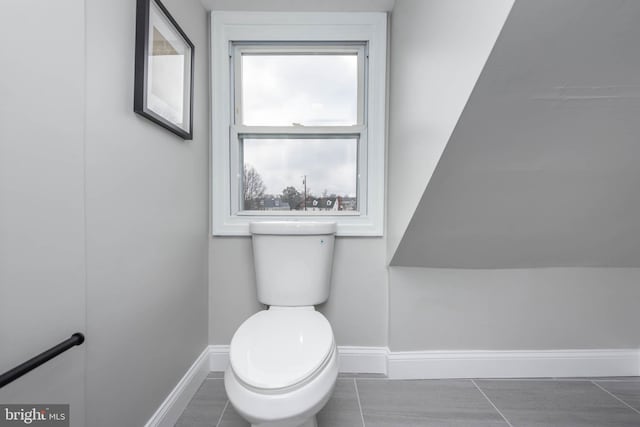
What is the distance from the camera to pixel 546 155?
1.07 meters

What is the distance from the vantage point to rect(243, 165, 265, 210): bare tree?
173 cm

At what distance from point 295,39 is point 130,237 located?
4.07 feet

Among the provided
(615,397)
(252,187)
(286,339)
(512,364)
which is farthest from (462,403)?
(252,187)

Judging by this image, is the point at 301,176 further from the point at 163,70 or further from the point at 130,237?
the point at 130,237

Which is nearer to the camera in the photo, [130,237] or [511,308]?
[130,237]

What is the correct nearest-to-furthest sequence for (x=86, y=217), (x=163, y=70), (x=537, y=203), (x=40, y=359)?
(x=40, y=359) < (x=86, y=217) < (x=163, y=70) < (x=537, y=203)

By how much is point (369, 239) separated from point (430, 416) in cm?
81

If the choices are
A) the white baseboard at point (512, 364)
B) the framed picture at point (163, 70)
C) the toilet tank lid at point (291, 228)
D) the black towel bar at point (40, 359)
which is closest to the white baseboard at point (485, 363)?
the white baseboard at point (512, 364)

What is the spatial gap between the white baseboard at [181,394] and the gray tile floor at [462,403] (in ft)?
0.11

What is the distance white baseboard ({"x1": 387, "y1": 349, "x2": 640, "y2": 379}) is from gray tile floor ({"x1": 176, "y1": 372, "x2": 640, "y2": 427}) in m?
0.04

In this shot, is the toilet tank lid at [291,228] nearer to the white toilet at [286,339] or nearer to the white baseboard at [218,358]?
the white toilet at [286,339]

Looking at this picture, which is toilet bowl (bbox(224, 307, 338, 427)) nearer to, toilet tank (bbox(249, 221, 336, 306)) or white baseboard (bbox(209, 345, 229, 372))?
toilet tank (bbox(249, 221, 336, 306))

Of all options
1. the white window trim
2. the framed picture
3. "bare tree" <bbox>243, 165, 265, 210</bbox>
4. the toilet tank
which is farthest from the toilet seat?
the framed picture

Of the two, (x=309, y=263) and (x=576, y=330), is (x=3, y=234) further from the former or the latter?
(x=576, y=330)
